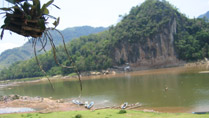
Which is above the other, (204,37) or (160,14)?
(160,14)

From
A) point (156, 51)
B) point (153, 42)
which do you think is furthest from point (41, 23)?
point (153, 42)

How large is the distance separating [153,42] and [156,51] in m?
3.77

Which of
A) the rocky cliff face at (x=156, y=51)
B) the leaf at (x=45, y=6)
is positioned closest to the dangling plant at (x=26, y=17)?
the leaf at (x=45, y=6)

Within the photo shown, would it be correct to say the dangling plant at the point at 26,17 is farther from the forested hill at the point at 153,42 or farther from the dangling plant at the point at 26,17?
the forested hill at the point at 153,42

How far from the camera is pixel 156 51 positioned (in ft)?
230

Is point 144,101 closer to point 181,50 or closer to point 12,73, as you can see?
point 181,50

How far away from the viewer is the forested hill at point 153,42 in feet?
223

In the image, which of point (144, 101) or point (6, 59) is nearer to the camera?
point (144, 101)

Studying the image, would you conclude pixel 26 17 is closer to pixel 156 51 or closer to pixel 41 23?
pixel 41 23

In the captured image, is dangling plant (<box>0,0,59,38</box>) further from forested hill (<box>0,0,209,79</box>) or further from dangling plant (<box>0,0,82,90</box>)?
forested hill (<box>0,0,209,79</box>)

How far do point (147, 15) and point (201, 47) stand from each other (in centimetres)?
2456

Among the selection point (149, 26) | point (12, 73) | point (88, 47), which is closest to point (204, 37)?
point (149, 26)

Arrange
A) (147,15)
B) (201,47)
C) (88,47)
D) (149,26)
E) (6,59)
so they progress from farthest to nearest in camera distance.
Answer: (6,59) < (88,47) < (147,15) < (149,26) < (201,47)

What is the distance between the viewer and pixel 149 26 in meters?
73.5
